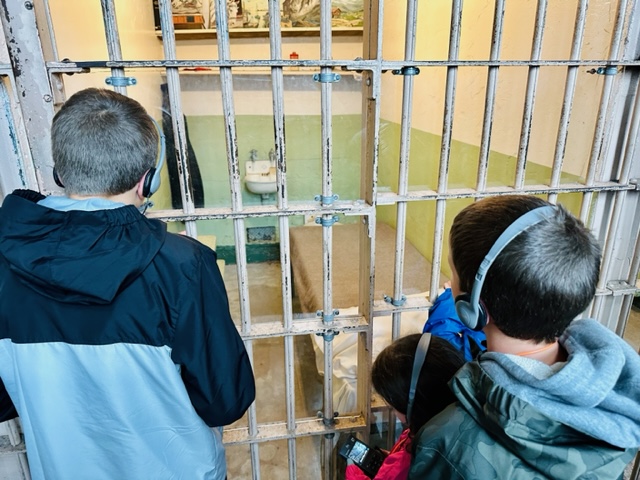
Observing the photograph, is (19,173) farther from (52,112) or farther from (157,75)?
(157,75)

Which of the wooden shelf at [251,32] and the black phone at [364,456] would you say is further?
the wooden shelf at [251,32]

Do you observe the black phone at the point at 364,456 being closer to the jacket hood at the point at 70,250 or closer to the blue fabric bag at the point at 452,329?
the blue fabric bag at the point at 452,329

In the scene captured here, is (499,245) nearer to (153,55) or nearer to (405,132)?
(405,132)

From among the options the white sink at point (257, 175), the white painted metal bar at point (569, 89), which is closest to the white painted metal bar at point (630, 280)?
the white painted metal bar at point (569, 89)

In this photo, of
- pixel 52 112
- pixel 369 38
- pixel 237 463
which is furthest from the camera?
pixel 237 463

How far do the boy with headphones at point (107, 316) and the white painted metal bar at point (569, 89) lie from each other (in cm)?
115

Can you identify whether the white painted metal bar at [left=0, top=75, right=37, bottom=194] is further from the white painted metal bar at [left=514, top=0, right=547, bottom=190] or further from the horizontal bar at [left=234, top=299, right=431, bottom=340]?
the white painted metal bar at [left=514, top=0, right=547, bottom=190]

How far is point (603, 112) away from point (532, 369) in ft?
3.57

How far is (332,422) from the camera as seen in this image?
58.8 inches

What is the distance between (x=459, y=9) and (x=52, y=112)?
3.68ft

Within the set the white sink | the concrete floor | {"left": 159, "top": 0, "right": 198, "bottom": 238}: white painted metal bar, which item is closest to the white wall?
{"left": 159, "top": 0, "right": 198, "bottom": 238}: white painted metal bar

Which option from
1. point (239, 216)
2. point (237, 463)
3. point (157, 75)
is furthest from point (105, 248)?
point (237, 463)

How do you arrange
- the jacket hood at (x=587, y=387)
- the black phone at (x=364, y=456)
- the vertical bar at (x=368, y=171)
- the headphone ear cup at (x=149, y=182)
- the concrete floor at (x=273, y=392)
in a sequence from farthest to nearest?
the concrete floor at (x=273, y=392) → the black phone at (x=364, y=456) → the vertical bar at (x=368, y=171) → the headphone ear cup at (x=149, y=182) → the jacket hood at (x=587, y=387)

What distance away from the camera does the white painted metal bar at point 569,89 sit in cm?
126
